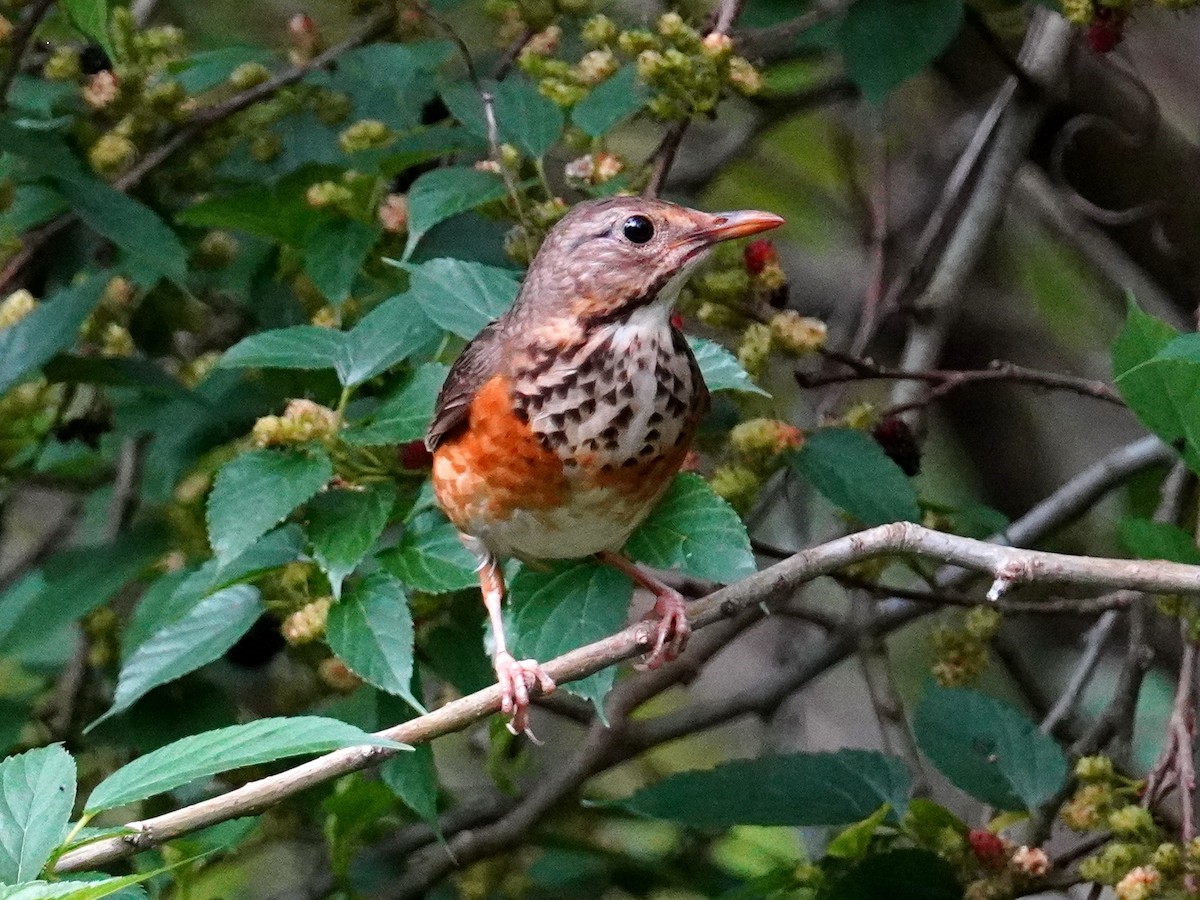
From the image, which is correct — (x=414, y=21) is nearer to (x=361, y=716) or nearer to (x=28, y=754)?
(x=361, y=716)

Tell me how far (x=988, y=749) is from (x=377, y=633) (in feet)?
3.40

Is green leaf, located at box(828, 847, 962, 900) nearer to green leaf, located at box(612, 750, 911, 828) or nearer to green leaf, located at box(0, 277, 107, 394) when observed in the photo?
green leaf, located at box(612, 750, 911, 828)

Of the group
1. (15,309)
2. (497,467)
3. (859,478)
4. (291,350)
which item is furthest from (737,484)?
(15,309)

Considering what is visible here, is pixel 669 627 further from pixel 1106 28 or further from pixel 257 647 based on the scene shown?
pixel 1106 28

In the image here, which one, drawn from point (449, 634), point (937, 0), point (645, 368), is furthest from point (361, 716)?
point (937, 0)

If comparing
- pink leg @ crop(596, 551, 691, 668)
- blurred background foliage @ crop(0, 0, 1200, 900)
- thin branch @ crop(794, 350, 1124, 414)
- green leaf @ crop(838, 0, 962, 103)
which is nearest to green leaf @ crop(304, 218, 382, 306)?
blurred background foliage @ crop(0, 0, 1200, 900)

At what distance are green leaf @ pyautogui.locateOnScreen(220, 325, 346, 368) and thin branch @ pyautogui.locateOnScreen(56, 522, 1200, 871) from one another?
0.69 metres

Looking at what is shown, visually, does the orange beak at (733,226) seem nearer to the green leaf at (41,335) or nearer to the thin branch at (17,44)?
the green leaf at (41,335)

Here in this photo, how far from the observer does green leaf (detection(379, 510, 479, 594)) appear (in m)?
2.27

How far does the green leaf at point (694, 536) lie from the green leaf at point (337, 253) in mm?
734

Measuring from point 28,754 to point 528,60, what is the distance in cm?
161

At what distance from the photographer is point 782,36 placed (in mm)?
2895

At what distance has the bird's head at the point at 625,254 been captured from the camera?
92.1 inches

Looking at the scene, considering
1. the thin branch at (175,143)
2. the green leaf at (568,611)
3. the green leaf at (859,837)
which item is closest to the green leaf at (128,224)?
the thin branch at (175,143)
